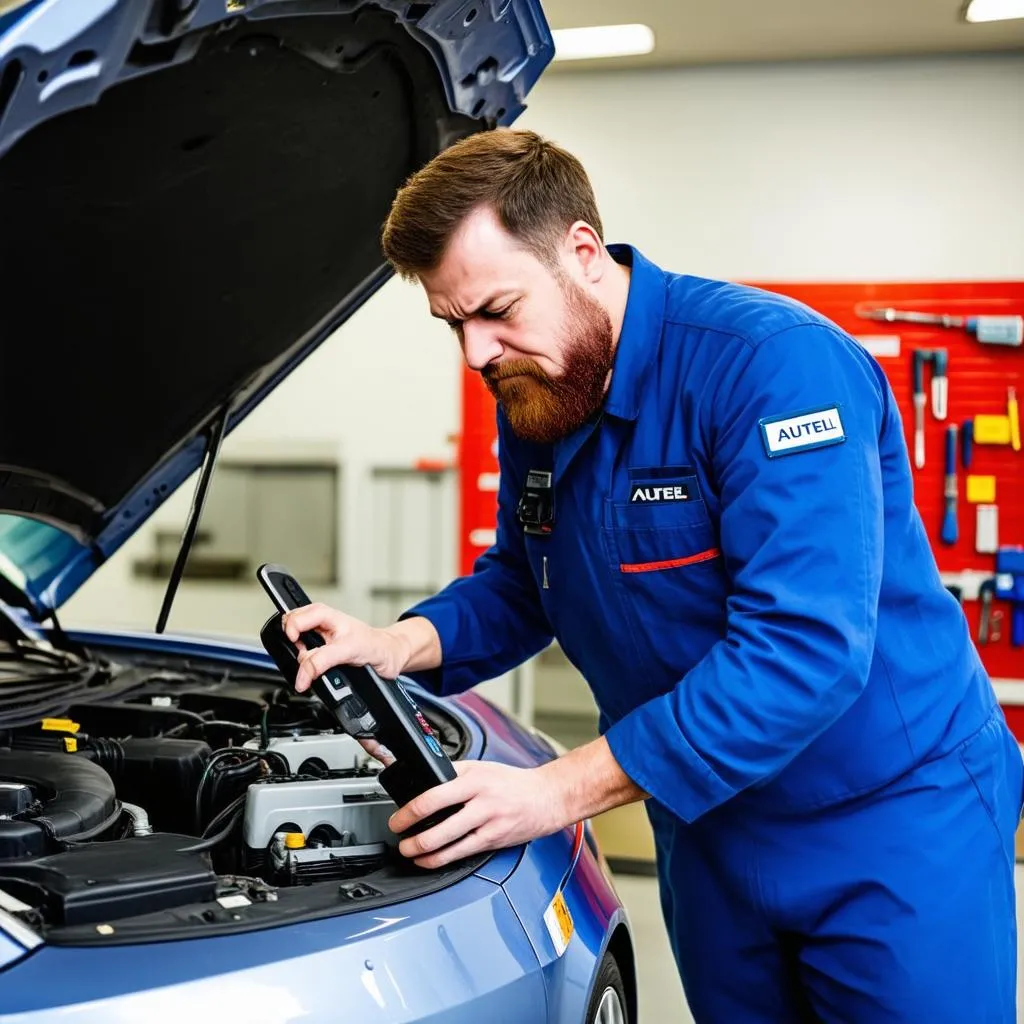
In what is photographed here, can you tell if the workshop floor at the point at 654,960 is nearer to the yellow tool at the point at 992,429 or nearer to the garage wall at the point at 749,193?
the yellow tool at the point at 992,429

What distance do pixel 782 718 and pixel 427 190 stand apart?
65 cm

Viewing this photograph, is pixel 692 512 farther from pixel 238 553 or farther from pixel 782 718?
pixel 238 553

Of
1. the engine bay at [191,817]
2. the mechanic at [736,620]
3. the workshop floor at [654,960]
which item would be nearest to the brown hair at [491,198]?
the mechanic at [736,620]

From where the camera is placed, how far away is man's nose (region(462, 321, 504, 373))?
47.5 inches

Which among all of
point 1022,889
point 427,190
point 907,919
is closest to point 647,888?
point 1022,889

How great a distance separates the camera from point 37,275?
4.96 feet

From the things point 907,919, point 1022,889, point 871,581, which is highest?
point 871,581

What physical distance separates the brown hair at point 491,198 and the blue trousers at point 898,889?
2.26 ft

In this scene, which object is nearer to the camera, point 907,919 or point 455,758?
point 907,919

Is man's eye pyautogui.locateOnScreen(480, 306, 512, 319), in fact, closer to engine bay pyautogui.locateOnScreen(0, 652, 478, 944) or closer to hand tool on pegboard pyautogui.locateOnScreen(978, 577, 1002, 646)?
engine bay pyautogui.locateOnScreen(0, 652, 478, 944)

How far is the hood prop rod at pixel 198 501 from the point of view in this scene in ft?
5.76

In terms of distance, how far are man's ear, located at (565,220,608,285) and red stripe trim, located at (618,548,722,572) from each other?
32 centimetres

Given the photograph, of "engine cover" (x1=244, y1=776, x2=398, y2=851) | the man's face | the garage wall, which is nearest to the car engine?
"engine cover" (x1=244, y1=776, x2=398, y2=851)

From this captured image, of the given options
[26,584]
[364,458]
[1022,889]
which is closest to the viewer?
[26,584]
